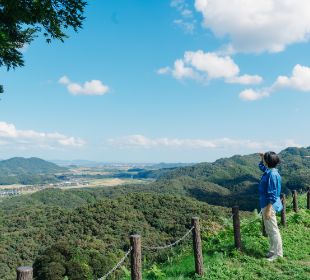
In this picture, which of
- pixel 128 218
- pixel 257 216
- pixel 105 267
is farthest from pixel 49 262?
pixel 128 218

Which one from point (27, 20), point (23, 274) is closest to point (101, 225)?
point (27, 20)

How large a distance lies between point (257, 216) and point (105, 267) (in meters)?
29.7

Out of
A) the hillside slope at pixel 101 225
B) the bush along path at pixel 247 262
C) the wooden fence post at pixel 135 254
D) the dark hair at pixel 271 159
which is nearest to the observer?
the wooden fence post at pixel 135 254

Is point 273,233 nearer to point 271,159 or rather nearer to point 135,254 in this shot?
point 271,159

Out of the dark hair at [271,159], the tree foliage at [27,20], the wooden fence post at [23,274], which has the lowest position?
the wooden fence post at [23,274]

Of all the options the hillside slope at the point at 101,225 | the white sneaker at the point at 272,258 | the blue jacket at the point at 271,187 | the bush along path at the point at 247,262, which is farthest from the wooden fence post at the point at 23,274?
the hillside slope at the point at 101,225

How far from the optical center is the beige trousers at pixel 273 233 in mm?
8367

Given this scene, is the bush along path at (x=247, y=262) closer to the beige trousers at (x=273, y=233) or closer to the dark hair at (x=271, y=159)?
the beige trousers at (x=273, y=233)

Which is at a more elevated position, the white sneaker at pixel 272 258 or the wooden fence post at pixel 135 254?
the wooden fence post at pixel 135 254

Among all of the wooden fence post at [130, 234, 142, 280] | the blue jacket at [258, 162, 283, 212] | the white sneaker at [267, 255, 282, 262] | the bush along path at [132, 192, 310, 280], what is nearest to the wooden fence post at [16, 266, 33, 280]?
the wooden fence post at [130, 234, 142, 280]

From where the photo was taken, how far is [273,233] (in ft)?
27.7

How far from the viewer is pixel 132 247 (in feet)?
20.7

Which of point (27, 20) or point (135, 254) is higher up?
point (27, 20)

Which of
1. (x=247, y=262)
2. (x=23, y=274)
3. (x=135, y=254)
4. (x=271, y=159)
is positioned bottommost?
(x=247, y=262)
